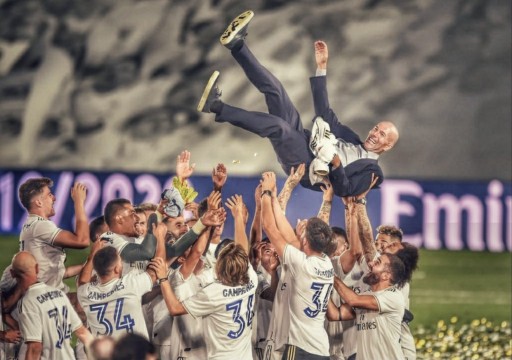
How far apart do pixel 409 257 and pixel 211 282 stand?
1571mm

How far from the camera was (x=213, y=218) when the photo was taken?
6438 millimetres

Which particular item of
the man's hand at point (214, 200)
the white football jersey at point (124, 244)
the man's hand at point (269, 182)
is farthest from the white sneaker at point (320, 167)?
the white football jersey at point (124, 244)

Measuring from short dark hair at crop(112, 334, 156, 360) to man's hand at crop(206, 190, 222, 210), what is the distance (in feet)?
10.1

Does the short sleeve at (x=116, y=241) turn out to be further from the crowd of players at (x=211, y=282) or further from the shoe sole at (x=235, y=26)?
the shoe sole at (x=235, y=26)

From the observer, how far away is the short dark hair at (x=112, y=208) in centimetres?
649

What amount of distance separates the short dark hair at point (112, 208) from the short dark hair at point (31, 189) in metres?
0.40

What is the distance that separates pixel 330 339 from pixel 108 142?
215 cm

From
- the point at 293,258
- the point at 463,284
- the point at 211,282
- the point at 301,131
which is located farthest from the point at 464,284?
the point at 211,282

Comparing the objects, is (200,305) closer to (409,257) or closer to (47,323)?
(47,323)

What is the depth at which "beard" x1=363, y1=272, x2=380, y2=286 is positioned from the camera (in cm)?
656

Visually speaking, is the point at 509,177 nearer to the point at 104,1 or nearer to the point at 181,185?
the point at 181,185

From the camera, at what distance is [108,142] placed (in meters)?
7.45

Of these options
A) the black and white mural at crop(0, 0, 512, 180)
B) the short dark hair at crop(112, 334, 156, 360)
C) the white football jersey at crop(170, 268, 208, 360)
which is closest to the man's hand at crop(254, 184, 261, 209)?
the black and white mural at crop(0, 0, 512, 180)

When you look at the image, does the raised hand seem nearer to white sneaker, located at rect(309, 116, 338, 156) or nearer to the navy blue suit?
the navy blue suit
